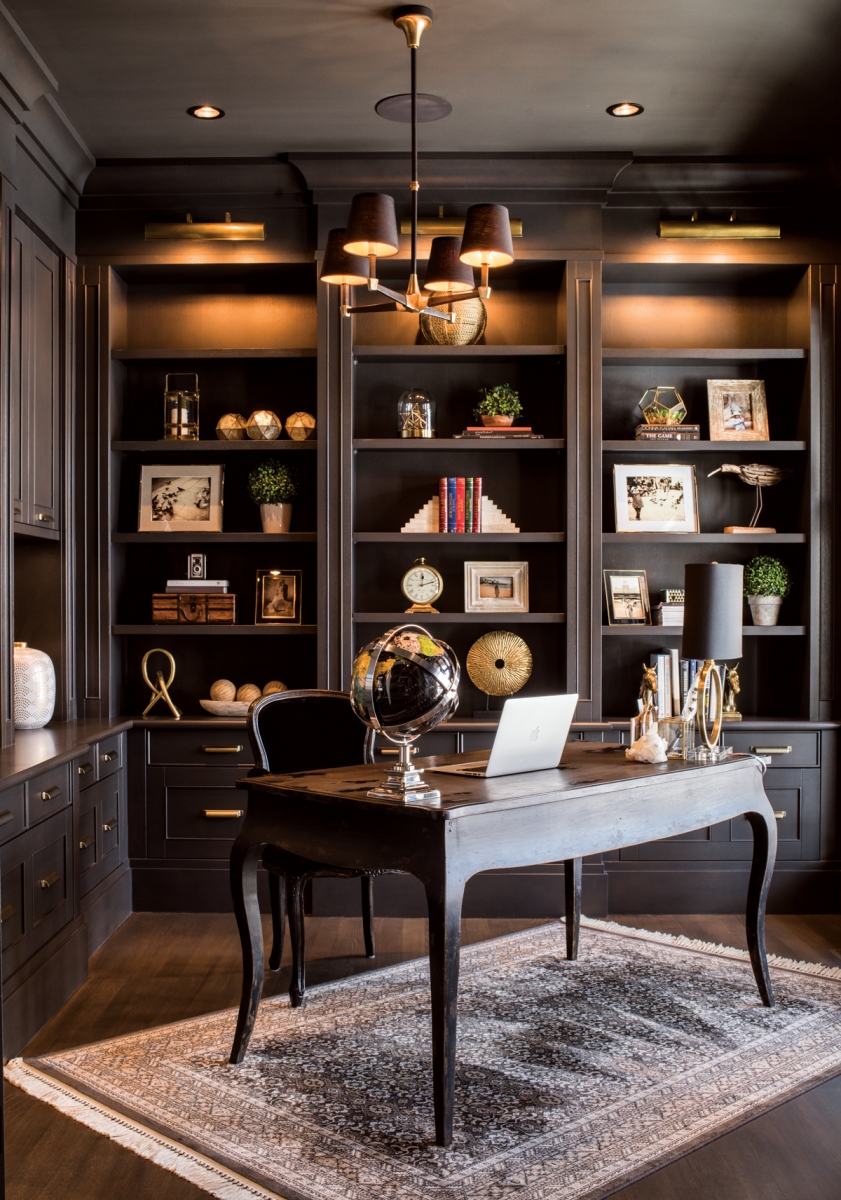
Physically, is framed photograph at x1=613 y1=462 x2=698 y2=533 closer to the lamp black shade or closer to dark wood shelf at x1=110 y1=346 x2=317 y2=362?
the lamp black shade

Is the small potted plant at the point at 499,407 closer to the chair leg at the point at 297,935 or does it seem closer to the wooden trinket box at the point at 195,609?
the wooden trinket box at the point at 195,609

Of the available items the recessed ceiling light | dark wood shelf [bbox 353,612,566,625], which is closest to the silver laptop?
dark wood shelf [bbox 353,612,566,625]

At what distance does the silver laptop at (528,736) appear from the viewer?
9.11ft

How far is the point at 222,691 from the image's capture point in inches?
179

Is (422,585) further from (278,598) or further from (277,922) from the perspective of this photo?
(277,922)

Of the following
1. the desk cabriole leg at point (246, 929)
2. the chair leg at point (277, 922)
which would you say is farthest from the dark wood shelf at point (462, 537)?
the desk cabriole leg at point (246, 929)

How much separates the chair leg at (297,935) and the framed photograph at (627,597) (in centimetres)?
195

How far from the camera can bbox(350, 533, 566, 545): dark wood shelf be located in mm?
4480

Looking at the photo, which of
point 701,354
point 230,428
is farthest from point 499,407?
point 230,428

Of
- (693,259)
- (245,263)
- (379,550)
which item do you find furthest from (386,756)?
(693,259)

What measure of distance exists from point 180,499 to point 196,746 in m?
1.08

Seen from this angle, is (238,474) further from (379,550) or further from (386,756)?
(386,756)

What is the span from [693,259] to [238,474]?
2176mm

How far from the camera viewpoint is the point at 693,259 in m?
4.52
